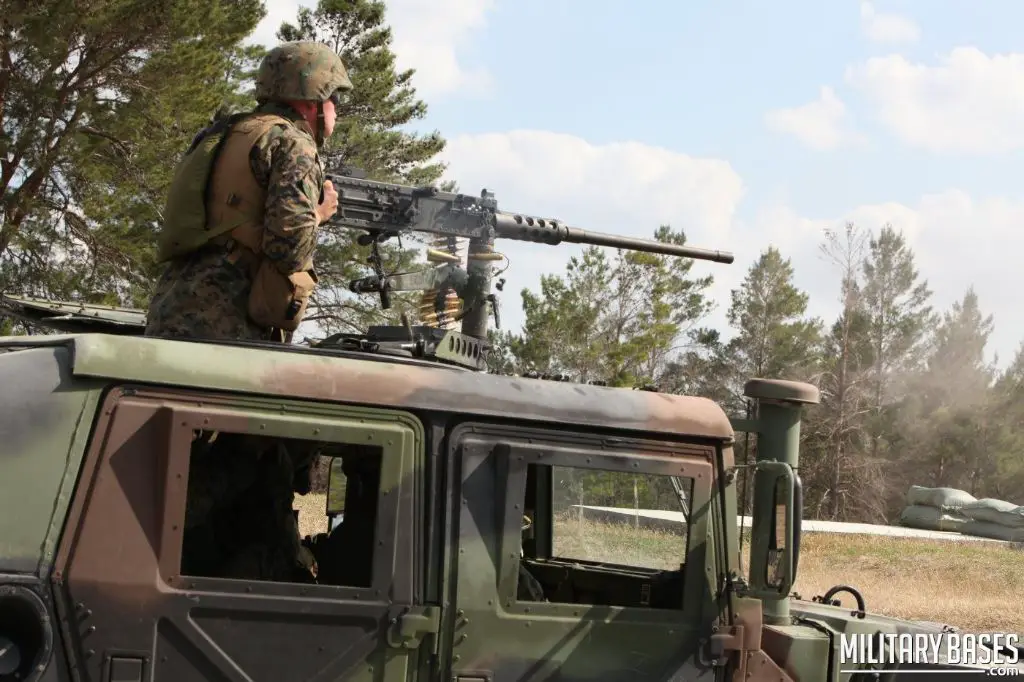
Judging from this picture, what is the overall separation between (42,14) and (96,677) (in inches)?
635

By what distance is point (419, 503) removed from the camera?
3699 millimetres

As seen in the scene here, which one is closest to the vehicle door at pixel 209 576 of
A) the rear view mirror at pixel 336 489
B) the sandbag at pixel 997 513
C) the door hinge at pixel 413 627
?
the door hinge at pixel 413 627

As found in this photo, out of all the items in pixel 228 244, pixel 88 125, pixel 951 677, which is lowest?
pixel 951 677

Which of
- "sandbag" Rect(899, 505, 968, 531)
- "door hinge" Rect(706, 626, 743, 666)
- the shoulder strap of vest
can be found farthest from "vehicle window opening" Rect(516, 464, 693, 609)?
"sandbag" Rect(899, 505, 968, 531)

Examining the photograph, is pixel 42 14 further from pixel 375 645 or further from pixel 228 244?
pixel 375 645

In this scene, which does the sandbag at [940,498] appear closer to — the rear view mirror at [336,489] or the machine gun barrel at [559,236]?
the machine gun barrel at [559,236]

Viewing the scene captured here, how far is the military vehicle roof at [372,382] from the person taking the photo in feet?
11.7

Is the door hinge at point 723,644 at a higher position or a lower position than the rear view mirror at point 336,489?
lower

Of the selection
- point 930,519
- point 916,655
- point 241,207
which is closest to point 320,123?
point 241,207

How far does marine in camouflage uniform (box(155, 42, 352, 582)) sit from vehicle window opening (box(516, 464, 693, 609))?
84cm

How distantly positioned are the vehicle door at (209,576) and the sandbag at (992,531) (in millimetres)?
20850

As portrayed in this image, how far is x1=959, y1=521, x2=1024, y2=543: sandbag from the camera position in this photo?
23016 millimetres

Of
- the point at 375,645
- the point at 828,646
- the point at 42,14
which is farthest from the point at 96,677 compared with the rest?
the point at 42,14

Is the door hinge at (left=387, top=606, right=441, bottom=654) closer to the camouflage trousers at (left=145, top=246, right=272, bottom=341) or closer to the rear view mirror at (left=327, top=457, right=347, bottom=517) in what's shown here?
Answer: the rear view mirror at (left=327, top=457, right=347, bottom=517)
